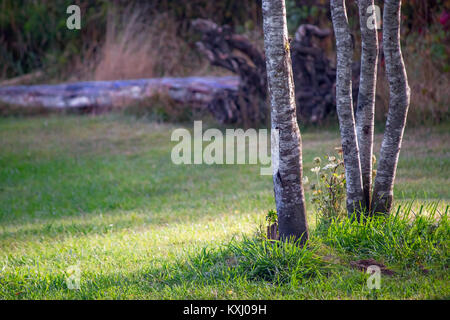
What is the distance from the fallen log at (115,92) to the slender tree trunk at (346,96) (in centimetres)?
676

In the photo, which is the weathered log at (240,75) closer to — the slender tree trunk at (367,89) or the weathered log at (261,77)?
the weathered log at (261,77)

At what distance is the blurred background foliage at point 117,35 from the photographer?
43.6 ft

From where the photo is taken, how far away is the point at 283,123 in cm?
331

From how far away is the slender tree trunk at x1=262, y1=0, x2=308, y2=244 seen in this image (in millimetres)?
3260

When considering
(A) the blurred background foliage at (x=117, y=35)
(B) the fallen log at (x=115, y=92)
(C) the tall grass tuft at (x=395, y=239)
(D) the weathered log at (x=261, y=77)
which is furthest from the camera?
(A) the blurred background foliage at (x=117, y=35)

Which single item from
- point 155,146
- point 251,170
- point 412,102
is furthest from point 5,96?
point 412,102

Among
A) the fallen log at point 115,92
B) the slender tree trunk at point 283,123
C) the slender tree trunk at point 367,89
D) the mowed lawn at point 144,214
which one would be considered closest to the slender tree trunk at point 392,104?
the slender tree trunk at point 367,89

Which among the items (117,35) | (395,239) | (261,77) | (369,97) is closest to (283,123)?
(369,97)

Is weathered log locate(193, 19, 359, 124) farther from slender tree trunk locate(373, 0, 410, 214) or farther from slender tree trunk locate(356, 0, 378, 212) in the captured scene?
slender tree trunk locate(373, 0, 410, 214)

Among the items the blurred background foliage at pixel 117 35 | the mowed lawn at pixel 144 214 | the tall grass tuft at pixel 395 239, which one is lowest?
the mowed lawn at pixel 144 214

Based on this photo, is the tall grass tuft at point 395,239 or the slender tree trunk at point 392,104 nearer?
the tall grass tuft at point 395,239

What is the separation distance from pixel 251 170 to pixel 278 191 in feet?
12.7

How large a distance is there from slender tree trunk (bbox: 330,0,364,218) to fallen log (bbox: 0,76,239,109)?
6.76m
